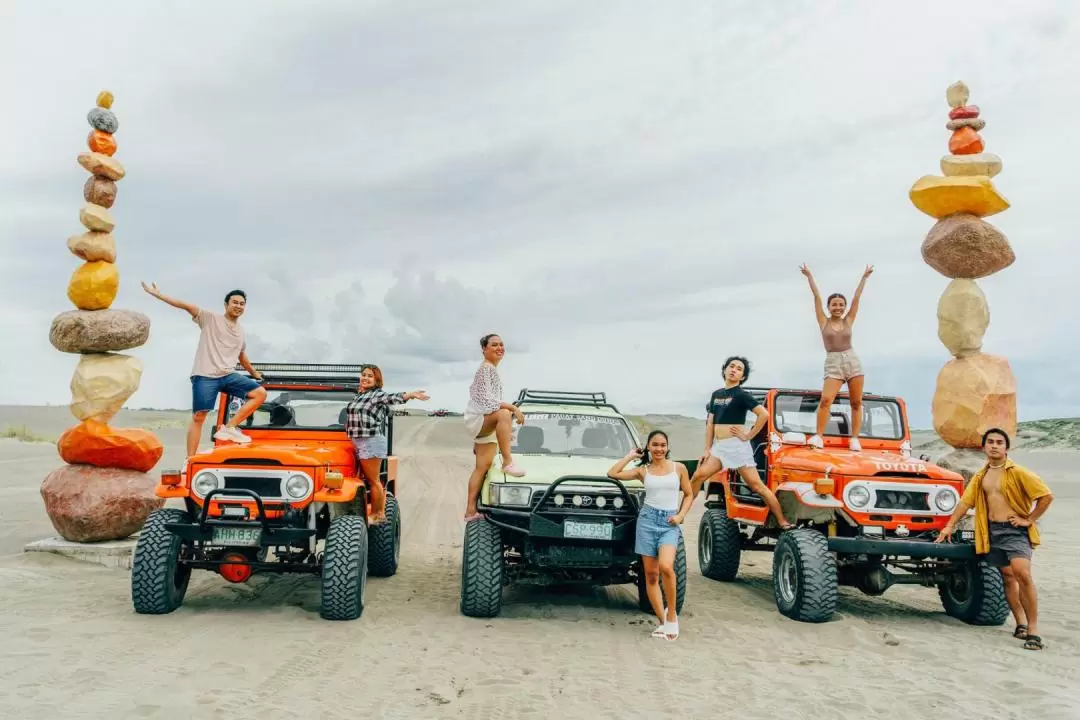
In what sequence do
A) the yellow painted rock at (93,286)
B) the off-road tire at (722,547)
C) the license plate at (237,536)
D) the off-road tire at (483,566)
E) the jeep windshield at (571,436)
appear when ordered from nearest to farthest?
the license plate at (237,536) < the off-road tire at (483,566) < the jeep windshield at (571,436) < the off-road tire at (722,547) < the yellow painted rock at (93,286)

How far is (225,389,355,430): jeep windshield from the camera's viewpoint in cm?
934

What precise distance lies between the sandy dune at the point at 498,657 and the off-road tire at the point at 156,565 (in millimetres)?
152

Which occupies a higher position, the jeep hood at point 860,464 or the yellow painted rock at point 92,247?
the yellow painted rock at point 92,247

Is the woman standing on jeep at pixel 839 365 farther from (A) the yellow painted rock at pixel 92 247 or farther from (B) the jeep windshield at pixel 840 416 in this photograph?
(A) the yellow painted rock at pixel 92 247

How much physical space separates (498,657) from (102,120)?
340 inches

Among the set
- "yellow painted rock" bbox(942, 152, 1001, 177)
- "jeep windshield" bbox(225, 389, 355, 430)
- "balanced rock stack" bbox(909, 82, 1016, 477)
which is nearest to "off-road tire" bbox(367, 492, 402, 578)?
"jeep windshield" bbox(225, 389, 355, 430)

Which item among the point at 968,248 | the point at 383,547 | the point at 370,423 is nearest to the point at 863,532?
the point at 370,423

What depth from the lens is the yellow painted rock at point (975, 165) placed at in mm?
12570

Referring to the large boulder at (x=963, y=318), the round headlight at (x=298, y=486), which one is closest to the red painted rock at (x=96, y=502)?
the round headlight at (x=298, y=486)

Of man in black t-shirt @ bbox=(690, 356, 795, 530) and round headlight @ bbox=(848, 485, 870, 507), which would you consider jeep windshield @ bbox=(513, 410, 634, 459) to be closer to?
man in black t-shirt @ bbox=(690, 356, 795, 530)

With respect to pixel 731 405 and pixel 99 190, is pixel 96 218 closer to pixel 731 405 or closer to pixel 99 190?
pixel 99 190

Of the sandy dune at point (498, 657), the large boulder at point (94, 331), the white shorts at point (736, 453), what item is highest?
the large boulder at point (94, 331)

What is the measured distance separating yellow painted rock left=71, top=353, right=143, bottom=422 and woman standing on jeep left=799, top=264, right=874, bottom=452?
8143mm

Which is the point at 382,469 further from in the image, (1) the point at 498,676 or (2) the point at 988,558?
(2) the point at 988,558
